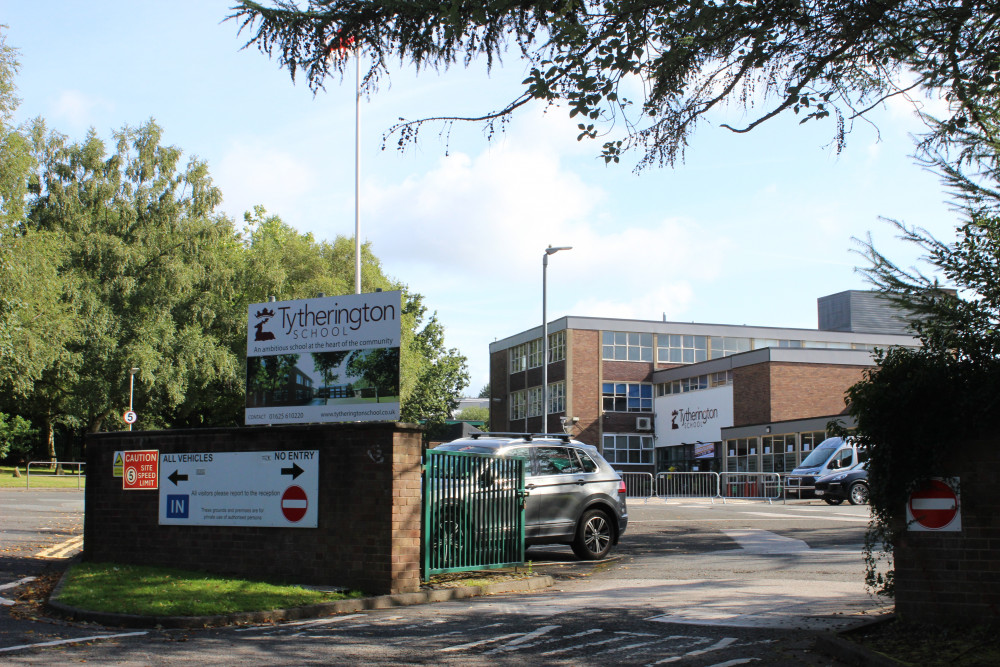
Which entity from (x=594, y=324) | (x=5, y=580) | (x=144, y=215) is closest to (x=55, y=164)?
(x=144, y=215)

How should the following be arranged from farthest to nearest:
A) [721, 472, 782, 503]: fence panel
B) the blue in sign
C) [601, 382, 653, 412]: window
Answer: [601, 382, 653, 412]: window → [721, 472, 782, 503]: fence panel → the blue in sign

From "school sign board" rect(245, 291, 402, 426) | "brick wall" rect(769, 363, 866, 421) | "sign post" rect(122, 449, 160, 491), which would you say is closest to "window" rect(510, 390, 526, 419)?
"brick wall" rect(769, 363, 866, 421)

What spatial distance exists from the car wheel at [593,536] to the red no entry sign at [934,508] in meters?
6.48

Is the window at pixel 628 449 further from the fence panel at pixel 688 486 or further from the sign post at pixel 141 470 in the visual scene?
the sign post at pixel 141 470

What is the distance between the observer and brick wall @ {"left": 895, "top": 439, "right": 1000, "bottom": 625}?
23.9ft

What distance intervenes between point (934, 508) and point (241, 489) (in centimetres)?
775

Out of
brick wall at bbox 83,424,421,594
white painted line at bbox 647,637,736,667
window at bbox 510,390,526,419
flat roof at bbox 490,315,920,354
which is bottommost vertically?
white painted line at bbox 647,637,736,667

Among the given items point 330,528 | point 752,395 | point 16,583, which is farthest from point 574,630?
point 752,395

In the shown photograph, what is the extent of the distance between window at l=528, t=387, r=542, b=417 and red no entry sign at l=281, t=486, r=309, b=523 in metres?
53.4

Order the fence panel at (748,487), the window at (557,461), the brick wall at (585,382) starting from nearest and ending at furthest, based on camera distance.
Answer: the window at (557,461) → the fence panel at (748,487) → the brick wall at (585,382)

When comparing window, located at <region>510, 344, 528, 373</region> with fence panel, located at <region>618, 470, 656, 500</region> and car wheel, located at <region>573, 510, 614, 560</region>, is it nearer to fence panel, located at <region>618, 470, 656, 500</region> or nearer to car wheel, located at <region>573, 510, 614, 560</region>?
fence panel, located at <region>618, 470, 656, 500</region>

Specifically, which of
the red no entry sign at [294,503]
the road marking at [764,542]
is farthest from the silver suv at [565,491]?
the road marking at [764,542]

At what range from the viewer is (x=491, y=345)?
74688mm

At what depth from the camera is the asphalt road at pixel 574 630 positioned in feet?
23.5
